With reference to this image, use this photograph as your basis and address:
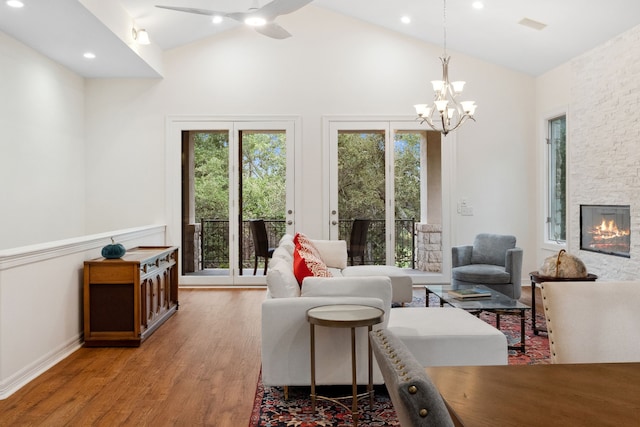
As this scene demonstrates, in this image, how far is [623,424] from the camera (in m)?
1.11

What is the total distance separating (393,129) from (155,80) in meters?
3.47

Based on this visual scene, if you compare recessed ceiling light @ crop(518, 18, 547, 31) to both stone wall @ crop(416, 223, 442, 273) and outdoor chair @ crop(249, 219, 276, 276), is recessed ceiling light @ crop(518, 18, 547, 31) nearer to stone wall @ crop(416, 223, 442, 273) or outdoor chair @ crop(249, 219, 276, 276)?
stone wall @ crop(416, 223, 442, 273)

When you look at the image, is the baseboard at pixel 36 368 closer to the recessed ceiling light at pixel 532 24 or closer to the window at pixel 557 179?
the recessed ceiling light at pixel 532 24

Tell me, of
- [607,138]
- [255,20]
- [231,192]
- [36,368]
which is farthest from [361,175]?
[36,368]

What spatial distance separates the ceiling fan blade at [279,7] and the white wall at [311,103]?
3.16m

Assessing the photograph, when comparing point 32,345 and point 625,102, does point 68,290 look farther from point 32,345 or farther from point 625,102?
point 625,102

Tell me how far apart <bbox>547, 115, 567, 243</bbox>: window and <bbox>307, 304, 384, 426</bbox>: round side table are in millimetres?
4692

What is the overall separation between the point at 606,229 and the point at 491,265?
51.2 inches

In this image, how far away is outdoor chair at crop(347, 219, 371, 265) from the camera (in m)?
7.21

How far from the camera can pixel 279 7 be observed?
390 cm

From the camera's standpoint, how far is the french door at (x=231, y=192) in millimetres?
7207

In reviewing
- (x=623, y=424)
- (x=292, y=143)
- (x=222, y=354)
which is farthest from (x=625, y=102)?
(x=623, y=424)

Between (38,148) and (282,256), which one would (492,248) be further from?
(38,148)

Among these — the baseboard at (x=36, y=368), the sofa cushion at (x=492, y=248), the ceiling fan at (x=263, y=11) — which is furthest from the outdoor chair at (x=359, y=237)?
the baseboard at (x=36, y=368)
